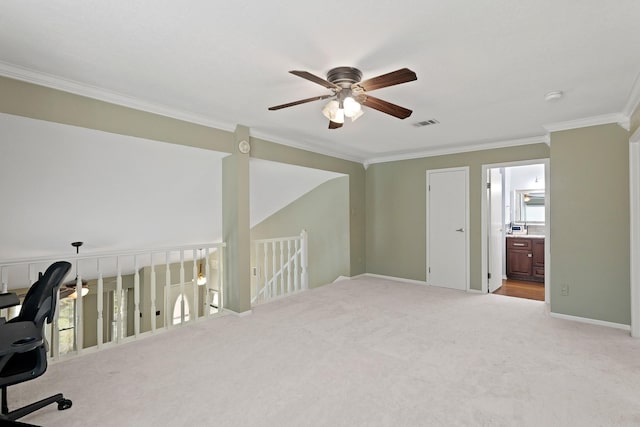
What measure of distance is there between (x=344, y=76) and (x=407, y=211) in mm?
3705

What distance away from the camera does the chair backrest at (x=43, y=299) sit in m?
1.82

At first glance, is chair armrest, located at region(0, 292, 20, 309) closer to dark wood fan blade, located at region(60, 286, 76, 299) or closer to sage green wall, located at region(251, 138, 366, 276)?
dark wood fan blade, located at region(60, 286, 76, 299)

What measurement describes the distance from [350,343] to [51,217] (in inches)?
138

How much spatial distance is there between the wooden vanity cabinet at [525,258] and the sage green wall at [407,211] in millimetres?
1731

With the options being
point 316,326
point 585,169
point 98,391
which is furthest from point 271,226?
point 585,169

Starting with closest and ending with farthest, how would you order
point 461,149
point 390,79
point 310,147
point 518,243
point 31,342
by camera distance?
point 31,342 < point 390,79 < point 310,147 < point 461,149 < point 518,243

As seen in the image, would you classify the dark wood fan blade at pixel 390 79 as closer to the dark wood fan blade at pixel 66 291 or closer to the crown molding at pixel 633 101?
the crown molding at pixel 633 101

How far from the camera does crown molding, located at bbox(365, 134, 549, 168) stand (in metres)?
4.32

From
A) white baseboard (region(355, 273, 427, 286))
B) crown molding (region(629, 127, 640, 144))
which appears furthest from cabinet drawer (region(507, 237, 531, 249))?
crown molding (region(629, 127, 640, 144))

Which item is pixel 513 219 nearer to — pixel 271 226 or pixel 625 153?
pixel 625 153

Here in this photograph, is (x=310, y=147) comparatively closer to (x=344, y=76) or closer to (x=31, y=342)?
(x=344, y=76)

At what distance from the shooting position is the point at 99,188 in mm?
3430

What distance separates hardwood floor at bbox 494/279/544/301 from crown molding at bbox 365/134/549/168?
2.28 m

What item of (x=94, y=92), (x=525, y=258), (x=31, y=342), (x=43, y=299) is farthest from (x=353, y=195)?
(x=31, y=342)
